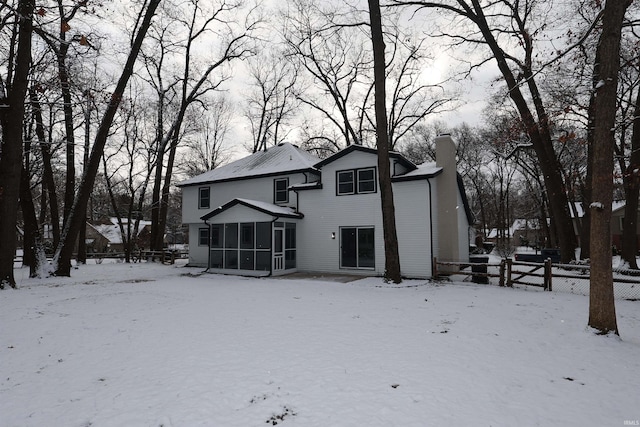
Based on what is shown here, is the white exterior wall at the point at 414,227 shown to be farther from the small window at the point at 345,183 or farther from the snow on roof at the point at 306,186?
the snow on roof at the point at 306,186

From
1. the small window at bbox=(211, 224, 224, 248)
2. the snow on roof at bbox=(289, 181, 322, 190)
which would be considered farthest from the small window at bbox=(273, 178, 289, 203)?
the small window at bbox=(211, 224, 224, 248)

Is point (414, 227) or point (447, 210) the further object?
point (447, 210)

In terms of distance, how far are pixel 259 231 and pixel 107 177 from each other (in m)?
16.7

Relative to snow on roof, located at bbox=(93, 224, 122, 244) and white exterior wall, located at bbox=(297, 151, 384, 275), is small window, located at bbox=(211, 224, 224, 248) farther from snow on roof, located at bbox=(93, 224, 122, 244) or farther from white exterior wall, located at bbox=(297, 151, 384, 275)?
snow on roof, located at bbox=(93, 224, 122, 244)

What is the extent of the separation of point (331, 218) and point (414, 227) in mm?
4128

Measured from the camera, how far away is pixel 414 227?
14.6 metres

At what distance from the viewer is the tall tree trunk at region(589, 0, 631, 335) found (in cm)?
616

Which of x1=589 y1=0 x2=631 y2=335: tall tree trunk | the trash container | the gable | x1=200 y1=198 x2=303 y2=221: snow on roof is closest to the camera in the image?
x1=589 y1=0 x2=631 y2=335: tall tree trunk

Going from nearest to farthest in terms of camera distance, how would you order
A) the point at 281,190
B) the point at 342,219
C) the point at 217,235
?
the point at 342,219 → the point at 217,235 → the point at 281,190

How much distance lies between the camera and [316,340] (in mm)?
6113

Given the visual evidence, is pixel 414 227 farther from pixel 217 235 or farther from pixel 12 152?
pixel 12 152

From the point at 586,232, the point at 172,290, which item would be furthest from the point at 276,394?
the point at 586,232

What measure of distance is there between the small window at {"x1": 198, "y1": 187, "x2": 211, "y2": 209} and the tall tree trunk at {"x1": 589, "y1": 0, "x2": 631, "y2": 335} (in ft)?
66.3

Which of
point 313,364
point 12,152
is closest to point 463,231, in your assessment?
point 313,364
